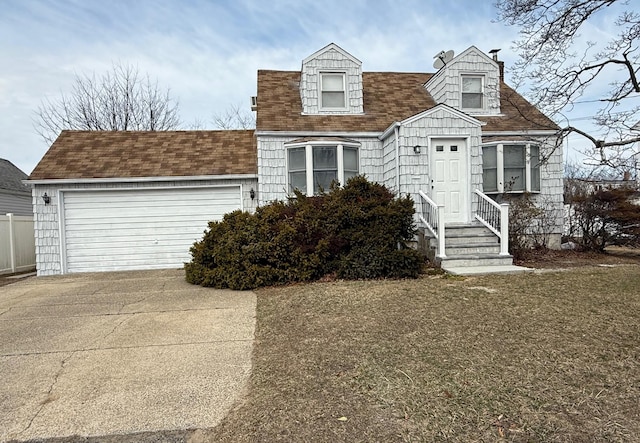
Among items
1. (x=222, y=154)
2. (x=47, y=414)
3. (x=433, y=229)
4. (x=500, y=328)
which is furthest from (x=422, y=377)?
(x=222, y=154)

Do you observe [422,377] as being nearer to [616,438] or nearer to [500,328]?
[616,438]

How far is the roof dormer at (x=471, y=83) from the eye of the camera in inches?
452

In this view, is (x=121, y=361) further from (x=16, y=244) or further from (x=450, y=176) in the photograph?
(x=16, y=244)

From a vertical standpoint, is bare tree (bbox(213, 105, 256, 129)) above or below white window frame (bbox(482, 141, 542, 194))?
above

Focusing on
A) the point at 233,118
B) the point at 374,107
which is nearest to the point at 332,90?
the point at 374,107

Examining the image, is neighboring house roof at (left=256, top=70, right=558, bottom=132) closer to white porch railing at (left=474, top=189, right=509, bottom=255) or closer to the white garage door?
white porch railing at (left=474, top=189, right=509, bottom=255)

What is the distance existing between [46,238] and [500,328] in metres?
11.2

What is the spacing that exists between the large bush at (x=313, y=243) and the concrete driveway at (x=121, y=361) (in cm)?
68

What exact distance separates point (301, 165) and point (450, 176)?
3.95 metres

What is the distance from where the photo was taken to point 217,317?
213 inches

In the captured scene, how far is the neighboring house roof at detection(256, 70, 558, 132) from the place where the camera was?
10.7 metres

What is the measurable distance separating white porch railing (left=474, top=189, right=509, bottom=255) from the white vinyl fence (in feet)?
43.8

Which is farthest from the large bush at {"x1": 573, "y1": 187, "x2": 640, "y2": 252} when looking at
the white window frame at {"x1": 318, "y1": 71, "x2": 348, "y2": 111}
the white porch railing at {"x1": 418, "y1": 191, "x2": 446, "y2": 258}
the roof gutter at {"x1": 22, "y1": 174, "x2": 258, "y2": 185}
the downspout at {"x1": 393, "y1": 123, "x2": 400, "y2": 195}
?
the roof gutter at {"x1": 22, "y1": 174, "x2": 258, "y2": 185}

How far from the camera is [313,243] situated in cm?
778
